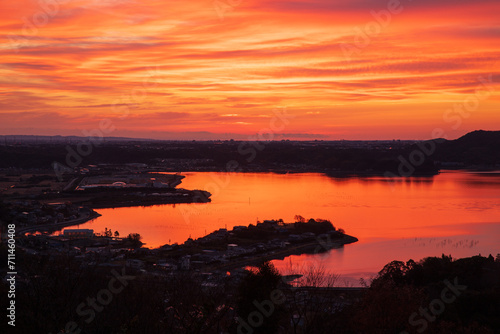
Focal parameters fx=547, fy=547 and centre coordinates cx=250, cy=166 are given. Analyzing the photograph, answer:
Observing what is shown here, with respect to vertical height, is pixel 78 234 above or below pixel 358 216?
above

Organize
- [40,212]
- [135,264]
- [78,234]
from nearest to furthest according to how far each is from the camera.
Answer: [135,264] < [78,234] < [40,212]

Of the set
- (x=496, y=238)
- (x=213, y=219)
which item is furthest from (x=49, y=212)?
(x=496, y=238)

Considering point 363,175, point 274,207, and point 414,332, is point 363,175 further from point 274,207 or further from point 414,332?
point 414,332

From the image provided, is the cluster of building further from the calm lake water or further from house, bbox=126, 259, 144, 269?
house, bbox=126, 259, 144, 269

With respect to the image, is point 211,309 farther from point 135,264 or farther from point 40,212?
point 40,212

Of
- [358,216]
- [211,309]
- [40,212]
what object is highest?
[211,309]

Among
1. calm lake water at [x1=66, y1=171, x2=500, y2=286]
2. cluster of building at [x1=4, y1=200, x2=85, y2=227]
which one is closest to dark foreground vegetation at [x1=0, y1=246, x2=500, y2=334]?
calm lake water at [x1=66, y1=171, x2=500, y2=286]

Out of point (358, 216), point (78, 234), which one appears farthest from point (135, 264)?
point (358, 216)

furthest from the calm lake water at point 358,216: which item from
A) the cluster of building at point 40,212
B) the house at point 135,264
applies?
the house at point 135,264

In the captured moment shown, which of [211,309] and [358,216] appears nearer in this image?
[211,309]
